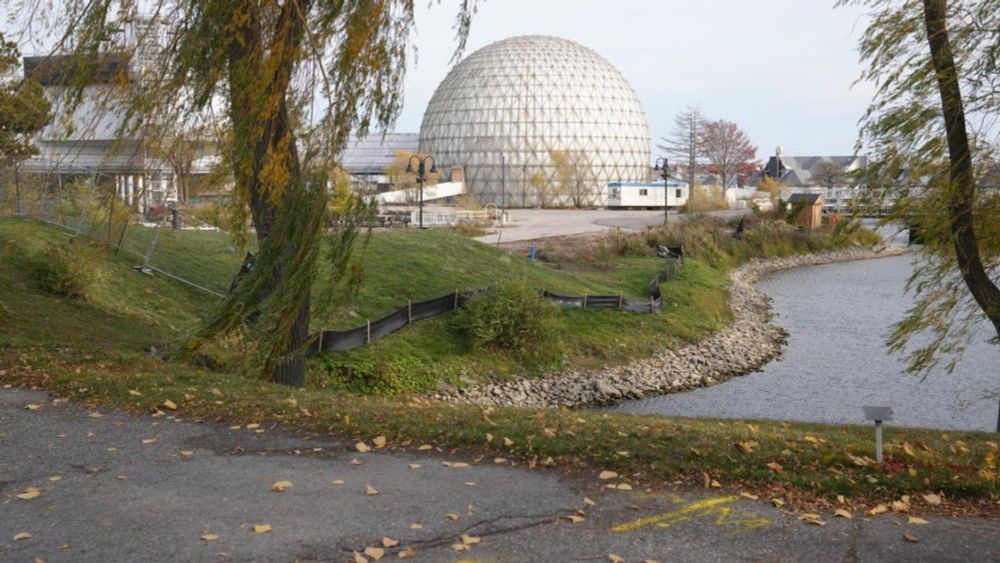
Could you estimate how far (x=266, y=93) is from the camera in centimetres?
1169

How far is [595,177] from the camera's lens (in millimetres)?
91438

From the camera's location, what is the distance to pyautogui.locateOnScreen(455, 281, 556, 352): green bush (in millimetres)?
23703

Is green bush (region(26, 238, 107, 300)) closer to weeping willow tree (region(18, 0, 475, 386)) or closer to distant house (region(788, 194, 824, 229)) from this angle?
weeping willow tree (region(18, 0, 475, 386))

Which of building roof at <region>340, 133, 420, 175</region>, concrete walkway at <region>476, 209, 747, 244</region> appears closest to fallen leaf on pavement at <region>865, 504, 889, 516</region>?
concrete walkway at <region>476, 209, 747, 244</region>

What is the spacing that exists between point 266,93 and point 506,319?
12.8 m

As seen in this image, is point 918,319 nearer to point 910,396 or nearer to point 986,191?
point 986,191

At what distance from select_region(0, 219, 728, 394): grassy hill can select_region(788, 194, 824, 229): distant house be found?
97.6 ft

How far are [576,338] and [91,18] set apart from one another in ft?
53.7

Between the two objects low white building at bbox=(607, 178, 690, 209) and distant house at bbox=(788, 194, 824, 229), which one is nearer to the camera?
distant house at bbox=(788, 194, 824, 229)

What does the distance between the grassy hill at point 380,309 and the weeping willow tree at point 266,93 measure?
1.37m

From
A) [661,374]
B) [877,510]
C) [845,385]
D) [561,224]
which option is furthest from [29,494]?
[561,224]

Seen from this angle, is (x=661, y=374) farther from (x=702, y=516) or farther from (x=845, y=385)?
(x=702, y=516)

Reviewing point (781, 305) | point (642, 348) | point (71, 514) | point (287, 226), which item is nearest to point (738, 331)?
point (642, 348)

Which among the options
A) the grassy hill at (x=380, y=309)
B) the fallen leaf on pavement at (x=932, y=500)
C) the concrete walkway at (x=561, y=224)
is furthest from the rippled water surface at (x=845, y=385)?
the concrete walkway at (x=561, y=224)
